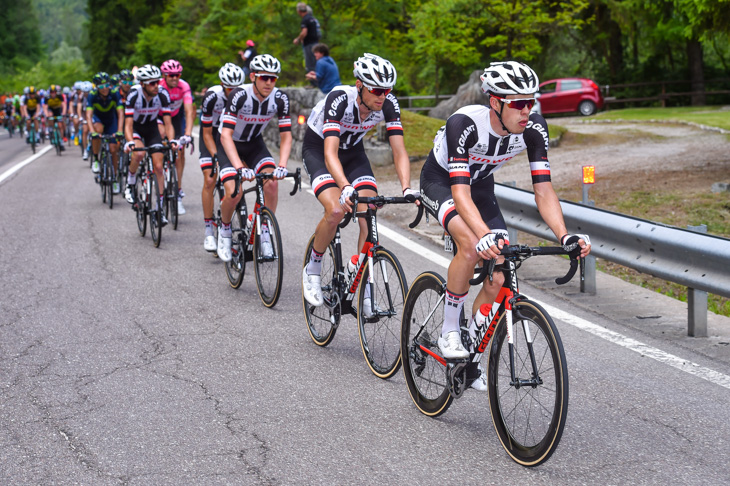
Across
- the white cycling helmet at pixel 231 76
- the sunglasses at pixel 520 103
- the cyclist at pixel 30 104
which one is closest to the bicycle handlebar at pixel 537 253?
the sunglasses at pixel 520 103

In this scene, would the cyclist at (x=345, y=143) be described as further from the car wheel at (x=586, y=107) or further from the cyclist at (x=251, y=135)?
the car wheel at (x=586, y=107)

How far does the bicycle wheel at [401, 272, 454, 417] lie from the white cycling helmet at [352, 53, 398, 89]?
4.87ft

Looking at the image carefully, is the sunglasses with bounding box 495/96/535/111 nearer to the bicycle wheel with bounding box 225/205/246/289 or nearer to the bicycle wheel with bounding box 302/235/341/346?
the bicycle wheel with bounding box 302/235/341/346

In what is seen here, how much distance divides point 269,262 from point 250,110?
62.7 inches

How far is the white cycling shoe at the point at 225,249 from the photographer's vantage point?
28.5ft

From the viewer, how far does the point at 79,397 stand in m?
5.44

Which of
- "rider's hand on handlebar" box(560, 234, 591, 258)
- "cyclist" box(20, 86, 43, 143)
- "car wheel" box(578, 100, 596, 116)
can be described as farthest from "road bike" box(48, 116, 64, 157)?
"rider's hand on handlebar" box(560, 234, 591, 258)

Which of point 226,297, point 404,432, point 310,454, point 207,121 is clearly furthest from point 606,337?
point 207,121

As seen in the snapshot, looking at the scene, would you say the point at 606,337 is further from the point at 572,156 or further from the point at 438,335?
the point at 572,156

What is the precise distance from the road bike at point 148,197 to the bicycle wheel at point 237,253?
2.07m

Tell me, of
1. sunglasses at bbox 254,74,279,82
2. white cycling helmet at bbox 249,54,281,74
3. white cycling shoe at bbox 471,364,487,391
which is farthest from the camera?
sunglasses at bbox 254,74,279,82

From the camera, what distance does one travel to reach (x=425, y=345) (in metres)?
5.14

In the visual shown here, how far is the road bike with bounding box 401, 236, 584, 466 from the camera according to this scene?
4.09 metres

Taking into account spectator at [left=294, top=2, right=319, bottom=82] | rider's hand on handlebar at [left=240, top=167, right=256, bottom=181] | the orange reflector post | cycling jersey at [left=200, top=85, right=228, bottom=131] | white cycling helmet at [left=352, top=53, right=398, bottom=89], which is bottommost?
the orange reflector post
